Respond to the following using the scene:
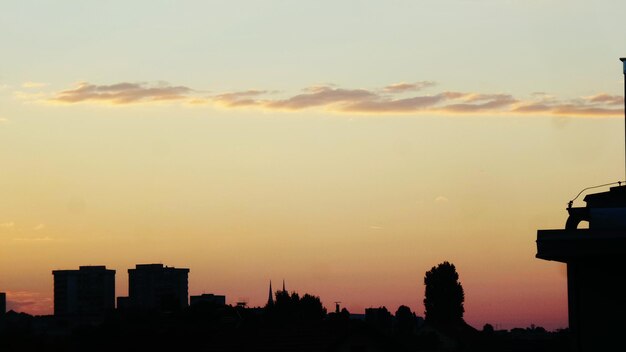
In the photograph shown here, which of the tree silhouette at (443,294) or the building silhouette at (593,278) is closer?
the building silhouette at (593,278)

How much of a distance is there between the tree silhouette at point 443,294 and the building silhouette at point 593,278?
148m

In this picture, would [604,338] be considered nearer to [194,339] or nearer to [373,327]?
[373,327]

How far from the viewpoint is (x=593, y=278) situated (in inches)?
1677

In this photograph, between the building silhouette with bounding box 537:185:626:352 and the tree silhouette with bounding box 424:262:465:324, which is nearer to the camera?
the building silhouette with bounding box 537:185:626:352

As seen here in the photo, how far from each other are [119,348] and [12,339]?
31.5 feet

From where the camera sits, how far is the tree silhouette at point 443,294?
7613 inches

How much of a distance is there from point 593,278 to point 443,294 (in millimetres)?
154055

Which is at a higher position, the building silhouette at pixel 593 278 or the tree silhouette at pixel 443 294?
the tree silhouette at pixel 443 294

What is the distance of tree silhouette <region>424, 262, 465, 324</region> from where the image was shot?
634 ft

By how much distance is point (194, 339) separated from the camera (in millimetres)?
76375

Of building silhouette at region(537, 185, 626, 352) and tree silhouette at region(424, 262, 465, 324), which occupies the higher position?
tree silhouette at region(424, 262, 465, 324)

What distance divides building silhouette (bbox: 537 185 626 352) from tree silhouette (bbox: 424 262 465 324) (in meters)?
148

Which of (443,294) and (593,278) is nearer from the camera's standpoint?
(593,278)

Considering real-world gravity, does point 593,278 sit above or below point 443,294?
below
